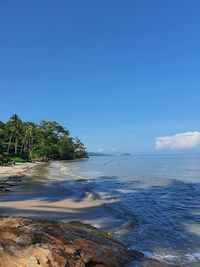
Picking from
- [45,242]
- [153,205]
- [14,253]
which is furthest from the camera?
[153,205]

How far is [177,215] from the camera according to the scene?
16156mm

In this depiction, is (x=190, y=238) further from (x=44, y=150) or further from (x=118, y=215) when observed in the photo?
(x=44, y=150)

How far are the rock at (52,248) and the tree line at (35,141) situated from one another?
3444 inches

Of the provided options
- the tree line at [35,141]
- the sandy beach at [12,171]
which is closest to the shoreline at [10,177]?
the sandy beach at [12,171]

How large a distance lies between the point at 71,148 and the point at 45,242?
14758 cm

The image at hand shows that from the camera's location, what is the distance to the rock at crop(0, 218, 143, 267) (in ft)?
19.2

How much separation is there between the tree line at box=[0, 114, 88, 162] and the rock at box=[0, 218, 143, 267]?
3444 inches

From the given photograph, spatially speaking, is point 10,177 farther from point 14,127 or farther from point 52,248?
point 14,127

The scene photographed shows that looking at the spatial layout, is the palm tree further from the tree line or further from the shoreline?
the shoreline

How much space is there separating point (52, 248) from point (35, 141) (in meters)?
130

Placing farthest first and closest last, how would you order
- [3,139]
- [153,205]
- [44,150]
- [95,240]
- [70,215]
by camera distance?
[44,150] < [3,139] < [153,205] < [70,215] < [95,240]

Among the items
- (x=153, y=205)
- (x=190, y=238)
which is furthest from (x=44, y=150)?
(x=190, y=238)

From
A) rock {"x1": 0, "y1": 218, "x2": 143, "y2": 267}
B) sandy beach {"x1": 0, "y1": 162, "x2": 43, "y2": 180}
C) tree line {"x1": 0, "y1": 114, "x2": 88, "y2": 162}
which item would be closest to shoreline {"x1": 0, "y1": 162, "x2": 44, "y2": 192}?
sandy beach {"x1": 0, "y1": 162, "x2": 43, "y2": 180}

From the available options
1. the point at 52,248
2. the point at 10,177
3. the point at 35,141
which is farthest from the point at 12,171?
the point at 35,141
